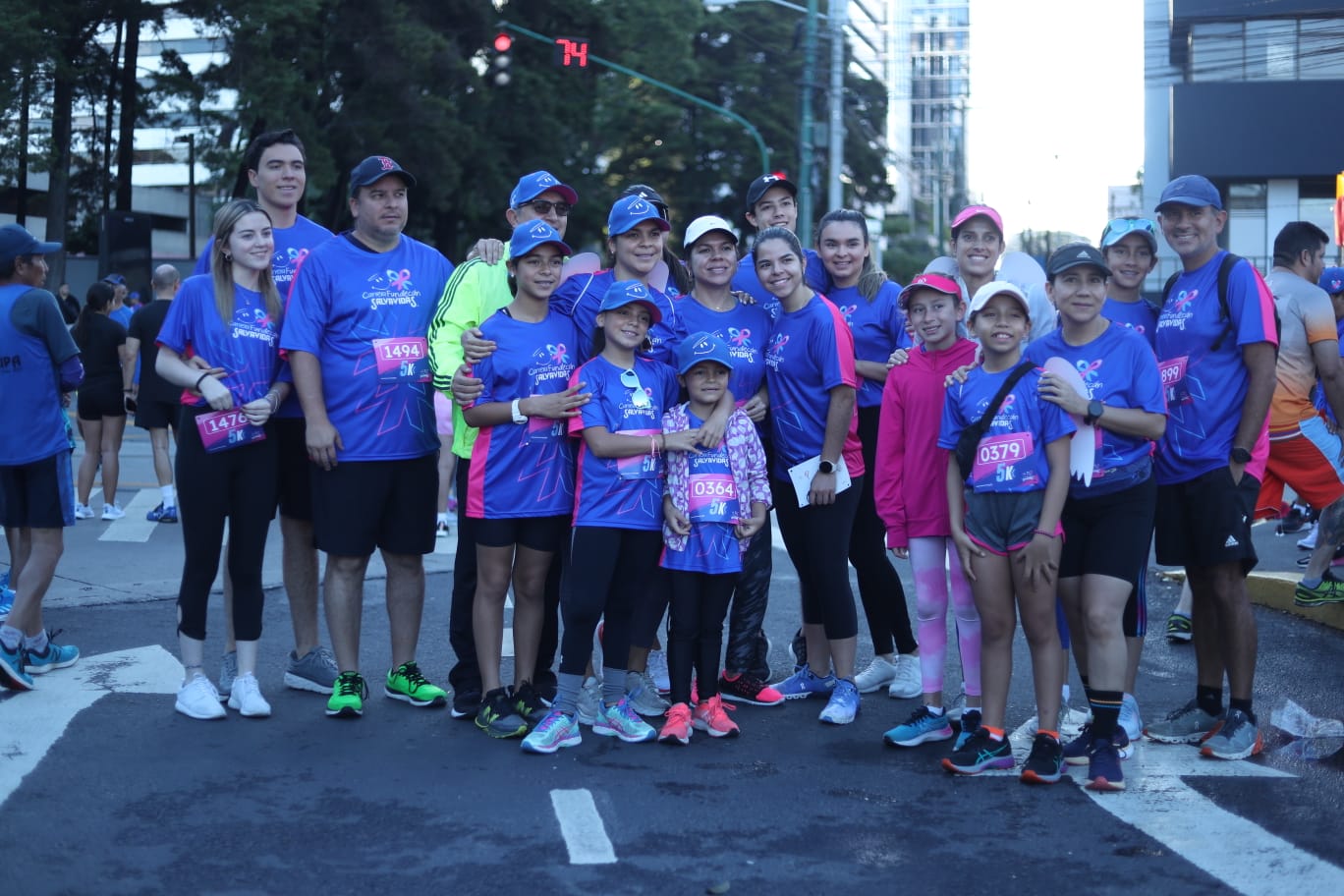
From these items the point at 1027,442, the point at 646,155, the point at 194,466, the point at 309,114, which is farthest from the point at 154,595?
the point at 646,155

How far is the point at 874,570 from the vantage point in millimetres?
7035

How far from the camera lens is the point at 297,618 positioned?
6629mm

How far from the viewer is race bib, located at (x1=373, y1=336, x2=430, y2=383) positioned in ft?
20.2

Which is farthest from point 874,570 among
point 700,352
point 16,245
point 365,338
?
point 16,245

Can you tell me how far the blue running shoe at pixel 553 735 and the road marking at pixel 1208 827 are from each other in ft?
6.24

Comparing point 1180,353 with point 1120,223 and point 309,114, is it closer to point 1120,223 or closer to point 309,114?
point 1120,223

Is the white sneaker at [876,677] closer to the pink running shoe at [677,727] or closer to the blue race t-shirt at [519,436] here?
the pink running shoe at [677,727]

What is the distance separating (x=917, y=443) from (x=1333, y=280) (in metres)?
4.46

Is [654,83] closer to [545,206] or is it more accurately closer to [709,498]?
[545,206]

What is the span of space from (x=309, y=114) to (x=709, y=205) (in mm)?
21923

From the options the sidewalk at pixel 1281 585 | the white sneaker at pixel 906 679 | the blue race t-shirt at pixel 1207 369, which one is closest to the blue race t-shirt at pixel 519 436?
the white sneaker at pixel 906 679

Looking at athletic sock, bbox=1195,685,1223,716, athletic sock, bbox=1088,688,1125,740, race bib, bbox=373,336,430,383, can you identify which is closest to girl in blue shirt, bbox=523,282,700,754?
race bib, bbox=373,336,430,383

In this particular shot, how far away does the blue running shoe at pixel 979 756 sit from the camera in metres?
5.54

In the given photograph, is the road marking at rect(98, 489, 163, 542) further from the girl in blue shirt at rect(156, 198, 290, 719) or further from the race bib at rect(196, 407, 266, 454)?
the race bib at rect(196, 407, 266, 454)
